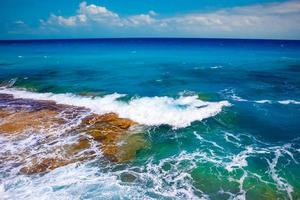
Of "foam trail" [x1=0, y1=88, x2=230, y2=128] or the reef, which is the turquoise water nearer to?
"foam trail" [x1=0, y1=88, x2=230, y2=128]

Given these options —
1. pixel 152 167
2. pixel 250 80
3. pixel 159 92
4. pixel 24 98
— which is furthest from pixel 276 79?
pixel 24 98

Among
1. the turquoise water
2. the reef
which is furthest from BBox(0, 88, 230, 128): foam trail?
the reef

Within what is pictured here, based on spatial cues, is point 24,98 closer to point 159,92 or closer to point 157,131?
point 159,92

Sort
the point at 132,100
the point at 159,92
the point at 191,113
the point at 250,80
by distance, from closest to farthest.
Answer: the point at 191,113
the point at 132,100
the point at 159,92
the point at 250,80

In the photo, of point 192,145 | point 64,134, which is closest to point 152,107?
point 192,145

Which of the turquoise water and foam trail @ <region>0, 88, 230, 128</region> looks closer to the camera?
the turquoise water

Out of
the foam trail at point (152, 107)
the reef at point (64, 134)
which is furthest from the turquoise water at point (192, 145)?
the reef at point (64, 134)

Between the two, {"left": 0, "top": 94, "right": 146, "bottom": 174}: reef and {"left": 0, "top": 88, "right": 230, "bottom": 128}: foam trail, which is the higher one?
{"left": 0, "top": 88, "right": 230, "bottom": 128}: foam trail
